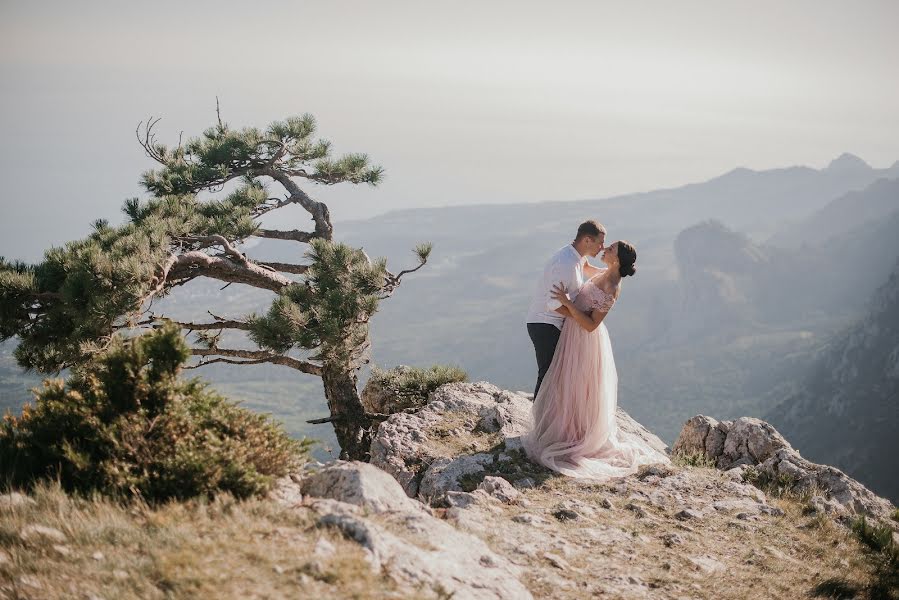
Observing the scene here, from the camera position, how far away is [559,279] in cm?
897

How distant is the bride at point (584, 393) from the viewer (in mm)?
8828

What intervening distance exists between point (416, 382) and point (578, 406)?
4210mm

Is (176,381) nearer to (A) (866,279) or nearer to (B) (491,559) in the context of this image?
(B) (491,559)

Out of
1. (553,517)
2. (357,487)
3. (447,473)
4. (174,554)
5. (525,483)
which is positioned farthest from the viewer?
(447,473)

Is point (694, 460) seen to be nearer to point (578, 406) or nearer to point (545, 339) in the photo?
point (578, 406)

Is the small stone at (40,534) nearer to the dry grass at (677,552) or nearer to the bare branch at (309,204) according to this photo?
the dry grass at (677,552)

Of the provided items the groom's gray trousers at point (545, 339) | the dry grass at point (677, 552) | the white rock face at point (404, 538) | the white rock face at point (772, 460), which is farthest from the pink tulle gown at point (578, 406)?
the white rock face at point (404, 538)

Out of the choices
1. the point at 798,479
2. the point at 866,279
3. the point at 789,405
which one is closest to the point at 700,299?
the point at 866,279

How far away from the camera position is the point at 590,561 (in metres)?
6.17

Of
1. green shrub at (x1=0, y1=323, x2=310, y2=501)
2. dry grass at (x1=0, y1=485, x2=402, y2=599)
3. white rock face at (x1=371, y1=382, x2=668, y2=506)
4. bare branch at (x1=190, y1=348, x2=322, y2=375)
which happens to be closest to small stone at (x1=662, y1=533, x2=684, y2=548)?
white rock face at (x1=371, y1=382, x2=668, y2=506)

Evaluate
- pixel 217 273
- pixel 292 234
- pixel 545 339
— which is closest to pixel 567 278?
pixel 545 339

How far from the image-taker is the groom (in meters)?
8.95

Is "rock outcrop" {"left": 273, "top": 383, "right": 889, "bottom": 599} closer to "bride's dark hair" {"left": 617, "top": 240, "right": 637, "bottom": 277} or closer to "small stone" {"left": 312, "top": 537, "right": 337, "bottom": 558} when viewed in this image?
"small stone" {"left": 312, "top": 537, "right": 337, "bottom": 558}

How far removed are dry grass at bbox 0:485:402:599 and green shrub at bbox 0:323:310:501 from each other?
0.80 ft
